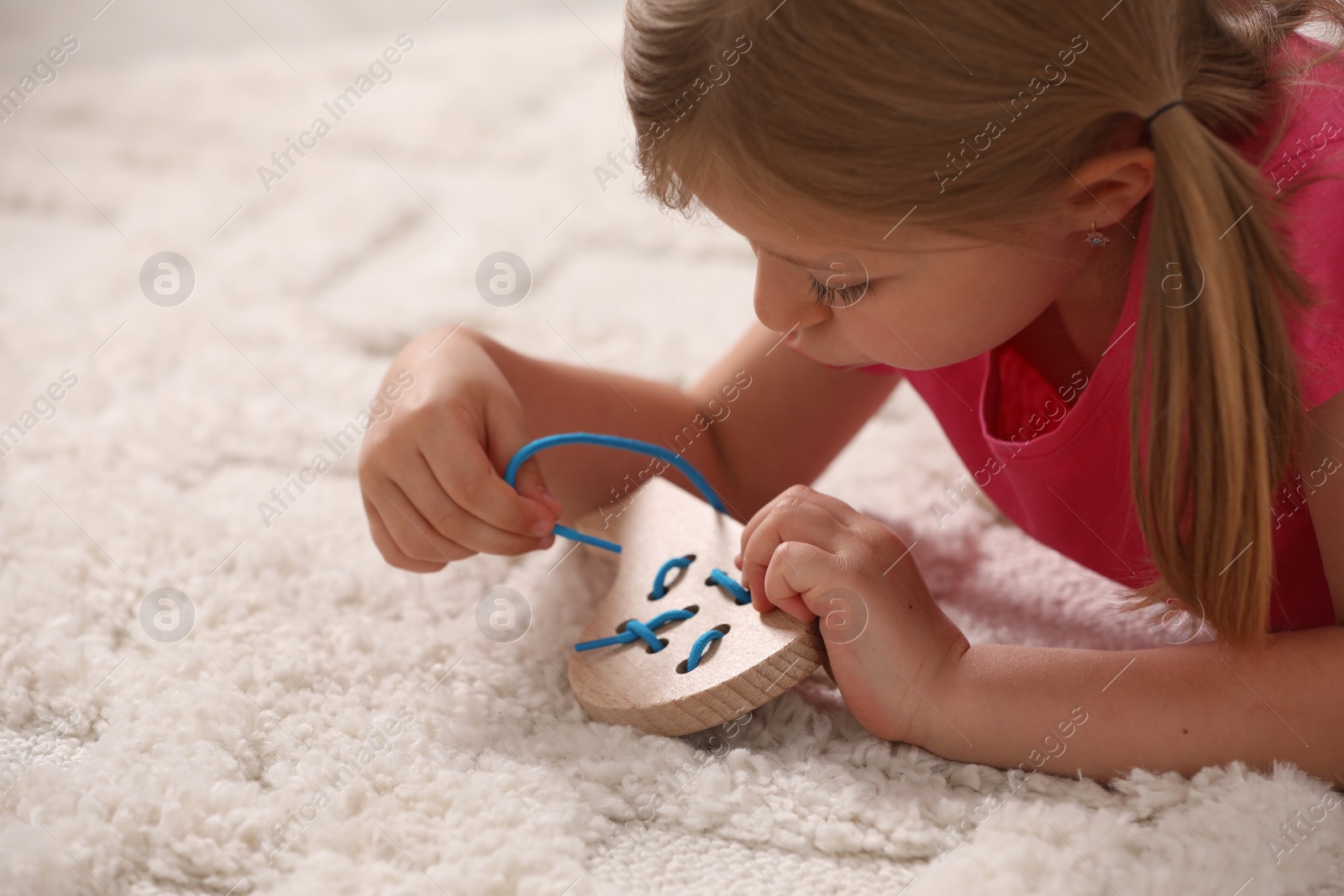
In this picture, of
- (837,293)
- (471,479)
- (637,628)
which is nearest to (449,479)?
(471,479)

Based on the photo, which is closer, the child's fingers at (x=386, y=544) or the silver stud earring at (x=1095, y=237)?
the silver stud earring at (x=1095, y=237)

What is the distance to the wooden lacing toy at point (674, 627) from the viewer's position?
0.57 metres

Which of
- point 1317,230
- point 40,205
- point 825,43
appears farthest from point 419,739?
point 40,205

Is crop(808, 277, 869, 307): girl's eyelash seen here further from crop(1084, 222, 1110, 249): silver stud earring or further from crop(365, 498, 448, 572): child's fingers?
crop(365, 498, 448, 572): child's fingers

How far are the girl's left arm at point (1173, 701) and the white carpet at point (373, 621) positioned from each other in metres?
0.02

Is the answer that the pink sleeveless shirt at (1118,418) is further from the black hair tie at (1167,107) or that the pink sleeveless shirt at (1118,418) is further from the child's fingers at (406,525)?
the child's fingers at (406,525)

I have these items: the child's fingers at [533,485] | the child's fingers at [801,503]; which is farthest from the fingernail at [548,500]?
the child's fingers at [801,503]

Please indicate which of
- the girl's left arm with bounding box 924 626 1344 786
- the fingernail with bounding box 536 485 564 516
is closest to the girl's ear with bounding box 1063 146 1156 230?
the girl's left arm with bounding box 924 626 1344 786

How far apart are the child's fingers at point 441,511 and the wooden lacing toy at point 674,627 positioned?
0.12 feet

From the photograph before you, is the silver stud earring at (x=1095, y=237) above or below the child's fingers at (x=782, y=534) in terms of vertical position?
above

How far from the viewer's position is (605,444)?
70 cm

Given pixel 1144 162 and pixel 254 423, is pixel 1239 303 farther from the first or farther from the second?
pixel 254 423

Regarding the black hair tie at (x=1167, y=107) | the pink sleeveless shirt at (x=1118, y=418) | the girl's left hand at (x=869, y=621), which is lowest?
the girl's left hand at (x=869, y=621)

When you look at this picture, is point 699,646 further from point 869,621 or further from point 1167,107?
point 1167,107
